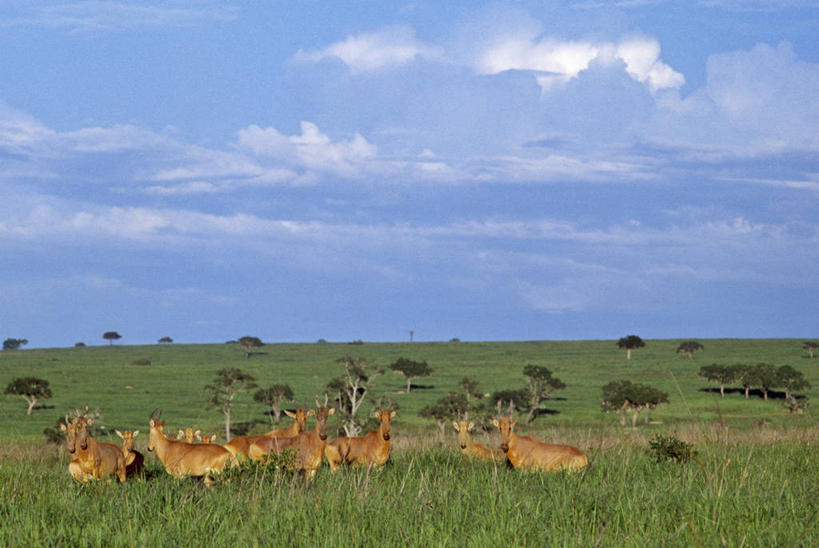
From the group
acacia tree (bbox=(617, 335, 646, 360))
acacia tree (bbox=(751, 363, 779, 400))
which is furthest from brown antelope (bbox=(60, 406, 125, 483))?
acacia tree (bbox=(617, 335, 646, 360))

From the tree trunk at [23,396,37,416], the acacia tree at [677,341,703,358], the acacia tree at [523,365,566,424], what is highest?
the acacia tree at [677,341,703,358]

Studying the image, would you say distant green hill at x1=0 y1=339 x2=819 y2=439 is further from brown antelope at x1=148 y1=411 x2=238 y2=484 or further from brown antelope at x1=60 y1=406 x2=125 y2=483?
A: brown antelope at x1=60 y1=406 x2=125 y2=483

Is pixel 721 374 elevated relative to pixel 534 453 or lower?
lower

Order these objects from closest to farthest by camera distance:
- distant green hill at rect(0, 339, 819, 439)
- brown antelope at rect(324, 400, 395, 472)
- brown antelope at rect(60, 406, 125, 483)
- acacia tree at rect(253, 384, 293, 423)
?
1. brown antelope at rect(60, 406, 125, 483)
2. brown antelope at rect(324, 400, 395, 472)
3. distant green hill at rect(0, 339, 819, 439)
4. acacia tree at rect(253, 384, 293, 423)

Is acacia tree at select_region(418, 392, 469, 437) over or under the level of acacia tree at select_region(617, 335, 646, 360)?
under

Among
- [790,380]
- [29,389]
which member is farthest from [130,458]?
[790,380]

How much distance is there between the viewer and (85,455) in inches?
525

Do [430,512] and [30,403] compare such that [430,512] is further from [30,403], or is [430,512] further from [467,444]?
[30,403]

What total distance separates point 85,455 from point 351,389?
7149 cm

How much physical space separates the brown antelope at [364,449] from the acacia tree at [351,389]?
100ft

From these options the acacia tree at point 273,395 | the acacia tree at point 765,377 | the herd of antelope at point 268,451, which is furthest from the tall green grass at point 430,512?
the acacia tree at point 765,377

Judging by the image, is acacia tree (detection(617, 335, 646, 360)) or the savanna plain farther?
acacia tree (detection(617, 335, 646, 360))

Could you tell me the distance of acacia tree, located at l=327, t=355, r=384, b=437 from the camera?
55.8 m

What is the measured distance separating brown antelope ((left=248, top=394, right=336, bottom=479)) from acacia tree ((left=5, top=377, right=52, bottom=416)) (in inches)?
3161
